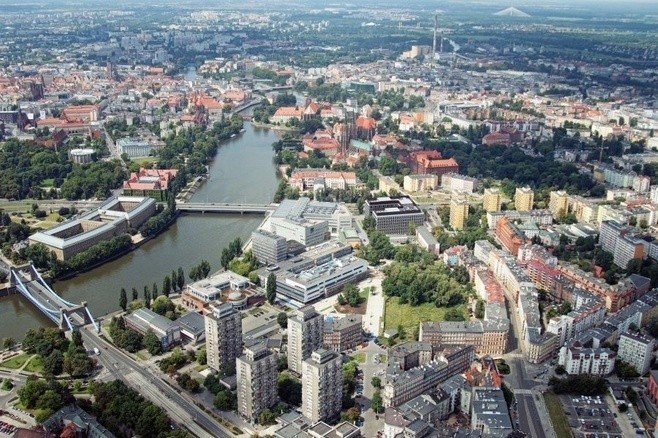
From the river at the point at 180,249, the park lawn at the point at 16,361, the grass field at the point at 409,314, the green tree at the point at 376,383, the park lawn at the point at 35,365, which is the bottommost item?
the river at the point at 180,249

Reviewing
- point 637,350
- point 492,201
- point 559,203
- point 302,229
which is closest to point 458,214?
point 492,201

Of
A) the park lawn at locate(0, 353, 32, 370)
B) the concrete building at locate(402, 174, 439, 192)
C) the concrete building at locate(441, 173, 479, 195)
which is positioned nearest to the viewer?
the park lawn at locate(0, 353, 32, 370)

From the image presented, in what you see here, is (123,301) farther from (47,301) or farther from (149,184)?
(149,184)

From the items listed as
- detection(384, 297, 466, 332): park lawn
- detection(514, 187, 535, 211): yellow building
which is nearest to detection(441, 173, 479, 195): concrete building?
detection(514, 187, 535, 211): yellow building

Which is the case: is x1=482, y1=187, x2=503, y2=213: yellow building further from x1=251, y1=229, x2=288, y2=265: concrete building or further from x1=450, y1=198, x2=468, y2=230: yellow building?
x1=251, y1=229, x2=288, y2=265: concrete building

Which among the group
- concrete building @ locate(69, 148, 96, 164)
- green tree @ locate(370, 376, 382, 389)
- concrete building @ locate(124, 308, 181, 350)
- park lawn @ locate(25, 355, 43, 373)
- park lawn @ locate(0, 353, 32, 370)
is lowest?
park lawn @ locate(0, 353, 32, 370)

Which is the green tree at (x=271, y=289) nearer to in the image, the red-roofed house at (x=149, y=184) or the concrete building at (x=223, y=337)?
the concrete building at (x=223, y=337)

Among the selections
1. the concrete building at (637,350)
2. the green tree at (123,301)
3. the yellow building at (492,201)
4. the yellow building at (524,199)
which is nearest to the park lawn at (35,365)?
the green tree at (123,301)
